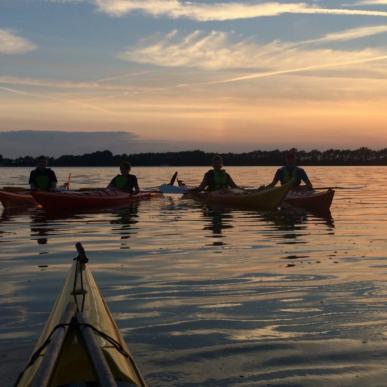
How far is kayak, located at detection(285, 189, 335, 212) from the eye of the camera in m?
17.5

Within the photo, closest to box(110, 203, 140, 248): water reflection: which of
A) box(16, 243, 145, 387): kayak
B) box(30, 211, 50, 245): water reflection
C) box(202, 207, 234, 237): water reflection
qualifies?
box(30, 211, 50, 245): water reflection

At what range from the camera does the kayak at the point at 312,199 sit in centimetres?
1752

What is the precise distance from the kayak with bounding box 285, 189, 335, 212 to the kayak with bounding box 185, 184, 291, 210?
3.45ft

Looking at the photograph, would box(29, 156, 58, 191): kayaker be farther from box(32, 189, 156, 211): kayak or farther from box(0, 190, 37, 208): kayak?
box(0, 190, 37, 208): kayak

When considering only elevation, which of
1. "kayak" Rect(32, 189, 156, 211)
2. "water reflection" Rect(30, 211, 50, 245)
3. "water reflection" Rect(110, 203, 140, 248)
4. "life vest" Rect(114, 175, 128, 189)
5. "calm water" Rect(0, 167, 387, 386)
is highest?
"life vest" Rect(114, 175, 128, 189)

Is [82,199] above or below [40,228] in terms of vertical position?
above

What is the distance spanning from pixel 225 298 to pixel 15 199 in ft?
46.7

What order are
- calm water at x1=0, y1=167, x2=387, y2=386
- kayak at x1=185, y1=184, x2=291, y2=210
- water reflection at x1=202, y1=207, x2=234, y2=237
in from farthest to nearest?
kayak at x1=185, y1=184, x2=291, y2=210 → water reflection at x1=202, y1=207, x2=234, y2=237 → calm water at x1=0, y1=167, x2=387, y2=386

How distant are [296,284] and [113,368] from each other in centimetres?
404

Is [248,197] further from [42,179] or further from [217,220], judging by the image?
[42,179]

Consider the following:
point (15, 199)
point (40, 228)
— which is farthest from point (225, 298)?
point (15, 199)

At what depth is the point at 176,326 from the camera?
517 centimetres

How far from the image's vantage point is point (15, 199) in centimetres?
1897

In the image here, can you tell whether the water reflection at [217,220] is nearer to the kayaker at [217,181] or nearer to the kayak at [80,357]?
the kayaker at [217,181]
